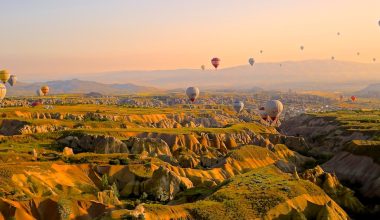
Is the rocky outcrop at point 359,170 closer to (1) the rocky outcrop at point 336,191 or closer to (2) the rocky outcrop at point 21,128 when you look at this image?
(1) the rocky outcrop at point 336,191

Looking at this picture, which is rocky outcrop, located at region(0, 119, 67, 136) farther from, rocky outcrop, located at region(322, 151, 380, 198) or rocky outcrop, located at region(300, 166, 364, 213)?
rocky outcrop, located at region(300, 166, 364, 213)

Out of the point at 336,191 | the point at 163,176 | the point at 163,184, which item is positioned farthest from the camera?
the point at 336,191

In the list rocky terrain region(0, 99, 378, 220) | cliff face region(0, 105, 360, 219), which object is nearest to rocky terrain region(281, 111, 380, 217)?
rocky terrain region(0, 99, 378, 220)

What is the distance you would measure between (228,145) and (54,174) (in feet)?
227

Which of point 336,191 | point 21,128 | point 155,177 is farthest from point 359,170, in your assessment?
point 21,128

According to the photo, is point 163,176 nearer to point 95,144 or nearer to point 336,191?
point 336,191

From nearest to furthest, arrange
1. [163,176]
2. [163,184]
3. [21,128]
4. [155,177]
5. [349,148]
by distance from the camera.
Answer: [163,184] < [163,176] < [155,177] < [349,148] < [21,128]

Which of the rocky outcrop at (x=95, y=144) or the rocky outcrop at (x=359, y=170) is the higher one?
the rocky outcrop at (x=95, y=144)

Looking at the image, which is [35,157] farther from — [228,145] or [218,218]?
[228,145]

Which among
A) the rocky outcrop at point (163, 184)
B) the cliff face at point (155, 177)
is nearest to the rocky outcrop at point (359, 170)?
the cliff face at point (155, 177)

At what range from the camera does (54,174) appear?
76.8 meters

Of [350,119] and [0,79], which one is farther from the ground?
[0,79]

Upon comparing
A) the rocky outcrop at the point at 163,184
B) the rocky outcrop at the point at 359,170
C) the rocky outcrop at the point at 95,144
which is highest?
the rocky outcrop at the point at 95,144

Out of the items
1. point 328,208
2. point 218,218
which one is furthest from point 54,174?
point 328,208
